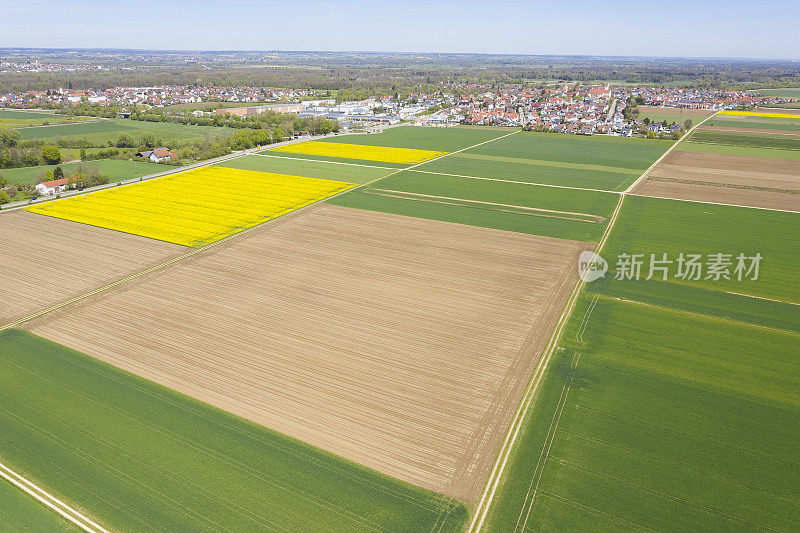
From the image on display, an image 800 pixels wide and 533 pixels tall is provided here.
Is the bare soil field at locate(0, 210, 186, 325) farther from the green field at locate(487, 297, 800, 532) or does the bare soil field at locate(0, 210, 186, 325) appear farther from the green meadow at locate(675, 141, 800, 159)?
the green meadow at locate(675, 141, 800, 159)

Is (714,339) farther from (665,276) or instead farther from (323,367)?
(323,367)

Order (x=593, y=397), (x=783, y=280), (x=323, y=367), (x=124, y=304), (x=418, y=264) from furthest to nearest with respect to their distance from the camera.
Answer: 1. (x=418, y=264)
2. (x=783, y=280)
3. (x=124, y=304)
4. (x=323, y=367)
5. (x=593, y=397)

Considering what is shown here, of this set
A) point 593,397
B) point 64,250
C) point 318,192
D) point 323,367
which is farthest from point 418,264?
point 64,250

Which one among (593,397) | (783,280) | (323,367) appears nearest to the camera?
(593,397)

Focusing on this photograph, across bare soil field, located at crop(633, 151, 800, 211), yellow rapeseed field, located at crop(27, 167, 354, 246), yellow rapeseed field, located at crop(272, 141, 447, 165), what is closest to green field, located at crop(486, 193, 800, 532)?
bare soil field, located at crop(633, 151, 800, 211)

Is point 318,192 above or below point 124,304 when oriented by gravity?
above

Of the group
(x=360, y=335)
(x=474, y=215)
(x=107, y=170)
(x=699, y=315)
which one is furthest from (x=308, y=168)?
(x=699, y=315)

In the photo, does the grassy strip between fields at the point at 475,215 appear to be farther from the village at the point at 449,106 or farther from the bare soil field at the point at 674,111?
the bare soil field at the point at 674,111
